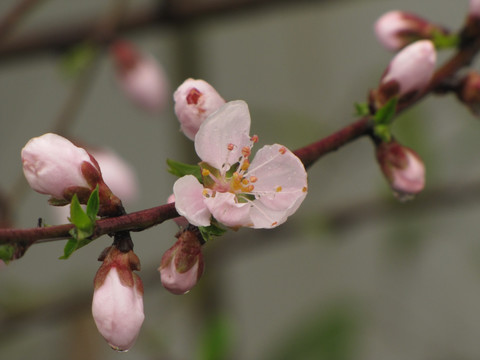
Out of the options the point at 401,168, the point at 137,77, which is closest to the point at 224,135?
the point at 401,168

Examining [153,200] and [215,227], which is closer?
[215,227]

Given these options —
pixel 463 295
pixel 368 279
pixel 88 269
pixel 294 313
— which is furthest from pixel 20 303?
pixel 463 295

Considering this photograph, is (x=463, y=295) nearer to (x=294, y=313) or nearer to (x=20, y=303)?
(x=294, y=313)

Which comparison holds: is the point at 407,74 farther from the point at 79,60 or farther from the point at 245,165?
the point at 79,60

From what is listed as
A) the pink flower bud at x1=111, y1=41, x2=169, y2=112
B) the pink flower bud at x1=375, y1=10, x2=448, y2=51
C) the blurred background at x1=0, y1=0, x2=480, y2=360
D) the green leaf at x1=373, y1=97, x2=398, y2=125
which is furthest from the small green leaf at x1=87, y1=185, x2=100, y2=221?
the blurred background at x1=0, y1=0, x2=480, y2=360

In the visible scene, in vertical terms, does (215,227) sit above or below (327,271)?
above

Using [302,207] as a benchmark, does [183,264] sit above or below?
above

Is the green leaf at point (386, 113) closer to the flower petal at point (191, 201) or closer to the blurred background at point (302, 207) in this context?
the flower petal at point (191, 201)
